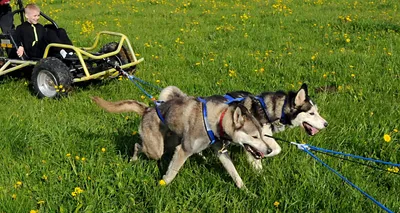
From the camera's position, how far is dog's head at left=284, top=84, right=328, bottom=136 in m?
3.95

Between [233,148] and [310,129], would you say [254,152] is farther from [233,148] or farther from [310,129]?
[310,129]

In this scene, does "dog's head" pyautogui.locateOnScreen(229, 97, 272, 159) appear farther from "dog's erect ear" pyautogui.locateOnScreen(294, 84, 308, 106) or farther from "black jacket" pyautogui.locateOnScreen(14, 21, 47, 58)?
"black jacket" pyautogui.locateOnScreen(14, 21, 47, 58)

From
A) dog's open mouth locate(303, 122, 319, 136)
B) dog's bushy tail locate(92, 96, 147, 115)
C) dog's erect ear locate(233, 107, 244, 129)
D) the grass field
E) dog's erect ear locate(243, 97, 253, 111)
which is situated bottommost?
the grass field

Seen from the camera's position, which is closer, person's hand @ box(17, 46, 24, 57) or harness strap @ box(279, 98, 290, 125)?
harness strap @ box(279, 98, 290, 125)

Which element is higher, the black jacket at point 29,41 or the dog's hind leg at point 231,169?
the black jacket at point 29,41

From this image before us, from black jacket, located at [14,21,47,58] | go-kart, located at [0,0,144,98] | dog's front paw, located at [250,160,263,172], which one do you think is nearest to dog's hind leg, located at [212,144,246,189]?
dog's front paw, located at [250,160,263,172]

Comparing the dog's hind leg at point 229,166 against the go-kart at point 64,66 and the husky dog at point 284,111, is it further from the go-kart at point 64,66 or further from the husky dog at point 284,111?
the go-kart at point 64,66

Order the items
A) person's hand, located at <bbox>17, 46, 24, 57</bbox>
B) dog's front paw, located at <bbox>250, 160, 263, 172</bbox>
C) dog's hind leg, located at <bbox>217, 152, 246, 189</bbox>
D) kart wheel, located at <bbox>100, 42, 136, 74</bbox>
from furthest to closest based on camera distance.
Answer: kart wheel, located at <bbox>100, 42, 136, 74</bbox>, person's hand, located at <bbox>17, 46, 24, 57</bbox>, dog's front paw, located at <bbox>250, 160, 263, 172</bbox>, dog's hind leg, located at <bbox>217, 152, 246, 189</bbox>

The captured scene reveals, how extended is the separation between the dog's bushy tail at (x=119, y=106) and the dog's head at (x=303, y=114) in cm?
149

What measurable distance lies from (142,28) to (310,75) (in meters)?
5.71

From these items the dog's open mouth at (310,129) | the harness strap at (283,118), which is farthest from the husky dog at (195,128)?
the dog's open mouth at (310,129)

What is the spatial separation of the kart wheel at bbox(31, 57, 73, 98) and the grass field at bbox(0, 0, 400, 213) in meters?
0.20

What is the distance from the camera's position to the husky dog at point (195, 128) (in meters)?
3.27

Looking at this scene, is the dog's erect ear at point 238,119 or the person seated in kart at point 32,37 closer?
the dog's erect ear at point 238,119
